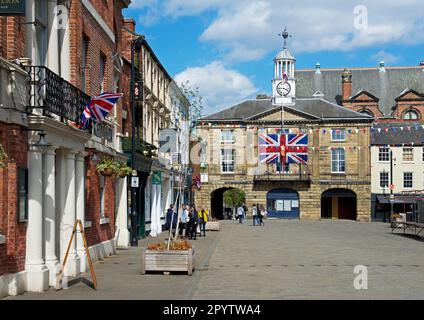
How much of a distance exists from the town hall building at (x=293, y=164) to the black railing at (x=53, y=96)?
59456mm

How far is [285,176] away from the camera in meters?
77.2

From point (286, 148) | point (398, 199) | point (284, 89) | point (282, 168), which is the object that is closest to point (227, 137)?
point (282, 168)

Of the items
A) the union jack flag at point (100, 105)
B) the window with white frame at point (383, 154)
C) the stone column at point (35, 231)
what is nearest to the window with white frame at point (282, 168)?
the window with white frame at point (383, 154)

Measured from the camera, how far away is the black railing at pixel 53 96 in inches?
537

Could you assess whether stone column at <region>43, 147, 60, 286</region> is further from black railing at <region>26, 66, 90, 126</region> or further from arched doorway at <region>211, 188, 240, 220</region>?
arched doorway at <region>211, 188, 240, 220</region>

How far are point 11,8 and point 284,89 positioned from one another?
7088 centimetres

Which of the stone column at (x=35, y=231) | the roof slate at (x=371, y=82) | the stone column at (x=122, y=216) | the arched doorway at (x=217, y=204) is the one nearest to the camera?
the stone column at (x=35, y=231)

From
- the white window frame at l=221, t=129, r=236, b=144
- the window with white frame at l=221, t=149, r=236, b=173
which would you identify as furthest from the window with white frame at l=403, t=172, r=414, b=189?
the white window frame at l=221, t=129, r=236, b=144

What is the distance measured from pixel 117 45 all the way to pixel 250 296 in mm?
14762

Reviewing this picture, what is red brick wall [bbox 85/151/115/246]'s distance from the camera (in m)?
19.9

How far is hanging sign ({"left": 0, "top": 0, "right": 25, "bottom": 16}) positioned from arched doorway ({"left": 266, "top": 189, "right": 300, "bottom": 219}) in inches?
2660

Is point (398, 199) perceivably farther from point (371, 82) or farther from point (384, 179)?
point (371, 82)

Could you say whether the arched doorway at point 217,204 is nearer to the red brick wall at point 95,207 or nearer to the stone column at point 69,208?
the red brick wall at point 95,207
